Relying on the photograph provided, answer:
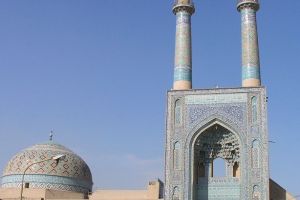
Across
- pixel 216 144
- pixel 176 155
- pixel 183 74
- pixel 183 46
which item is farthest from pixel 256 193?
pixel 183 46

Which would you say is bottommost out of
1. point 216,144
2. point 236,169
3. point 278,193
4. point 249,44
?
point 278,193

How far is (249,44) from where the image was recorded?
1844cm

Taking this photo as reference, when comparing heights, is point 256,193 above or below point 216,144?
below

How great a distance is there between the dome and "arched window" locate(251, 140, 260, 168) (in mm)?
9095

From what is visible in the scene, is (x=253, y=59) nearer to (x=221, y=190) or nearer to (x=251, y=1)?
(x=251, y=1)

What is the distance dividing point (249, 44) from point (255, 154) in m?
3.69

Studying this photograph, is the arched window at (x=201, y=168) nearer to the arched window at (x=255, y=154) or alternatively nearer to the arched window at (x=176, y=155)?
the arched window at (x=176, y=155)

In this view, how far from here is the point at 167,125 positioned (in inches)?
719

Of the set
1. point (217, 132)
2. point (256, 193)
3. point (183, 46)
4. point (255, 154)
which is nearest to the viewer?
point (256, 193)

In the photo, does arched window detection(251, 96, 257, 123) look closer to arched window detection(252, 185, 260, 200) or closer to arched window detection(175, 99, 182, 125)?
arched window detection(252, 185, 260, 200)

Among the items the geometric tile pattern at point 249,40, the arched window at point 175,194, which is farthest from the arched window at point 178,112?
the geometric tile pattern at point 249,40

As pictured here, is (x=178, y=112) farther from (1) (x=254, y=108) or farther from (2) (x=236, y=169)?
(2) (x=236, y=169)

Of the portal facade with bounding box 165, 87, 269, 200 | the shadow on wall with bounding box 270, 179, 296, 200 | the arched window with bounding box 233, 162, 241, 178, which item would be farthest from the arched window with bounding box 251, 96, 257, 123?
the shadow on wall with bounding box 270, 179, 296, 200

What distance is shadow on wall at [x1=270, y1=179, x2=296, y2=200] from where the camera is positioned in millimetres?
17625
